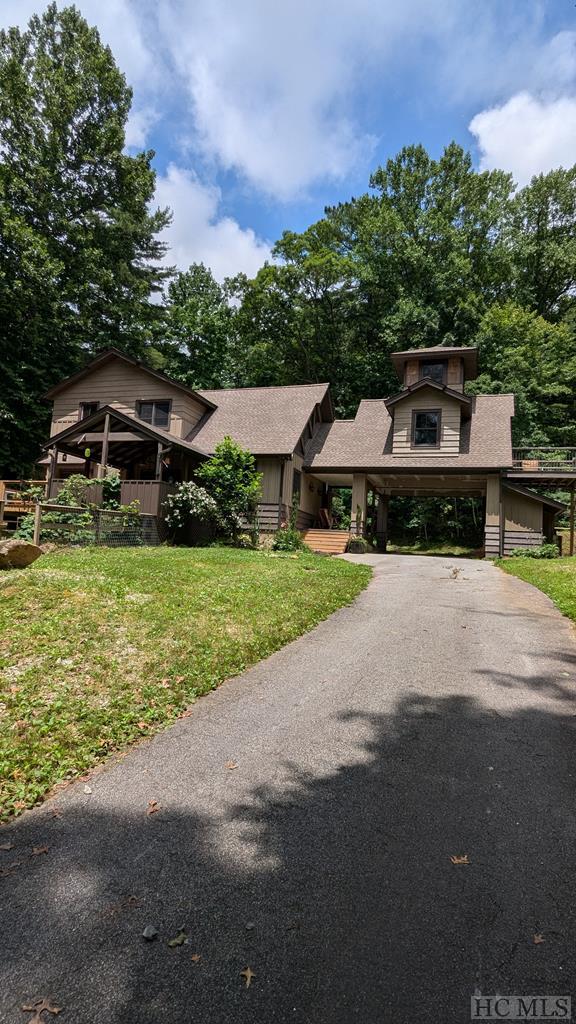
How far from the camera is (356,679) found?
17.7 feet

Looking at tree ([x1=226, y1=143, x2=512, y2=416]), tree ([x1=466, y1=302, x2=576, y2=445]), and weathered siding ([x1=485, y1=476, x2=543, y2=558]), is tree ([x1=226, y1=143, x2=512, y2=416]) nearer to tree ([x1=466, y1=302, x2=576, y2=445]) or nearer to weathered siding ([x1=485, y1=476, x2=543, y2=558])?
tree ([x1=466, y1=302, x2=576, y2=445])

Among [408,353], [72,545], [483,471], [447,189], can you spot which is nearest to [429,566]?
[483,471]

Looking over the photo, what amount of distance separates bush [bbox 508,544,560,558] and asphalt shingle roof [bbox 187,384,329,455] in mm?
9772

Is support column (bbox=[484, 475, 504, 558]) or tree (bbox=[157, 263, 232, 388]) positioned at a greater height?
tree (bbox=[157, 263, 232, 388])

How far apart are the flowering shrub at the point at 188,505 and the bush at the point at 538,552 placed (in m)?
11.8

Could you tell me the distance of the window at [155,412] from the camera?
2236 cm

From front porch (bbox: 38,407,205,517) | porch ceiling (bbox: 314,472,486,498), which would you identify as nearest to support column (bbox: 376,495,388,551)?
porch ceiling (bbox: 314,472,486,498)

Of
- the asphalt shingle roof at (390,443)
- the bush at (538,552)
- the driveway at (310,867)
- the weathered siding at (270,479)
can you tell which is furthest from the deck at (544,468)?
the driveway at (310,867)

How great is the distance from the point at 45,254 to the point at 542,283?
33.7 meters

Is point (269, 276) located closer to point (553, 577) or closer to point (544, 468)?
point (544, 468)

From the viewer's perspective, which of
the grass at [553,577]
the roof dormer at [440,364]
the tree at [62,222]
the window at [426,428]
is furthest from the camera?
the tree at [62,222]

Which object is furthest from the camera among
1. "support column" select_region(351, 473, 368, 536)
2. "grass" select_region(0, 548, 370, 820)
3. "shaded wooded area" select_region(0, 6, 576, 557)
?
"shaded wooded area" select_region(0, 6, 576, 557)

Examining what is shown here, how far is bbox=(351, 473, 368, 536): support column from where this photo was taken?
21188 millimetres

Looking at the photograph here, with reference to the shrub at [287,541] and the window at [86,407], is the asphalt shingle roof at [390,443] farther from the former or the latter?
the window at [86,407]
